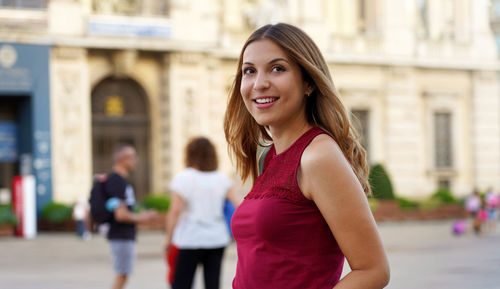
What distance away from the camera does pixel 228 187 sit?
304 inches

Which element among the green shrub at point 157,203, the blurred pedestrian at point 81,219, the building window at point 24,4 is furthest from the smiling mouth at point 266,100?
the building window at point 24,4

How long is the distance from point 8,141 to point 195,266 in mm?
19555

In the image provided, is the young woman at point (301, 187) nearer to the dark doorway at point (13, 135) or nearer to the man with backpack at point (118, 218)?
the man with backpack at point (118, 218)

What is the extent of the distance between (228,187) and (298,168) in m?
5.18

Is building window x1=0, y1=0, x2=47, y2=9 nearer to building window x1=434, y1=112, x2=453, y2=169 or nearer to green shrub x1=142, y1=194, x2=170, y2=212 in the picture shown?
Answer: green shrub x1=142, y1=194, x2=170, y2=212

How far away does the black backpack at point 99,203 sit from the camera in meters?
8.60

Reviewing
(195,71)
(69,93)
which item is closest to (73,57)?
(69,93)

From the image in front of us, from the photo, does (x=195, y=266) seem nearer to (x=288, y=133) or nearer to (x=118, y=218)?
(x=118, y=218)

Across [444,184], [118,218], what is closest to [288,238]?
[118,218]

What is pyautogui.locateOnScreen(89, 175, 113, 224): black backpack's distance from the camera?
28.2ft

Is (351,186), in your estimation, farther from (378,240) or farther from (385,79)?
(385,79)

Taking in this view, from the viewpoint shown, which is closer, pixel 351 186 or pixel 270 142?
pixel 351 186

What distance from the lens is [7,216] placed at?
2277 centimetres

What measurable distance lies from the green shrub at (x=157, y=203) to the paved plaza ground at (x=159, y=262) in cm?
87
